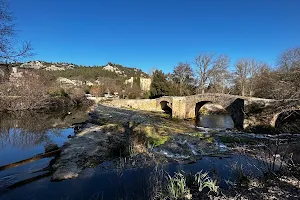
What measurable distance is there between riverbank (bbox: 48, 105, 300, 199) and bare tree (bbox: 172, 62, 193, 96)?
28532 millimetres

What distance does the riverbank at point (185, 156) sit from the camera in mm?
4096

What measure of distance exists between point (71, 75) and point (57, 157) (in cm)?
7255

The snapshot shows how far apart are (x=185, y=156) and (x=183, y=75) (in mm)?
32461

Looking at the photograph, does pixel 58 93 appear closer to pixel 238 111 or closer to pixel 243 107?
pixel 238 111

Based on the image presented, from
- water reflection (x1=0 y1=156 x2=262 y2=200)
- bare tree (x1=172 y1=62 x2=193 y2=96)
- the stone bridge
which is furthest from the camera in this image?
bare tree (x1=172 y1=62 x2=193 y2=96)

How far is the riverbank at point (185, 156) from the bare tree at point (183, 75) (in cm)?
2853

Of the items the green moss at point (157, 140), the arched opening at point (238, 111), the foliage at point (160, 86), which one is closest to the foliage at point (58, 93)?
the foliage at point (160, 86)

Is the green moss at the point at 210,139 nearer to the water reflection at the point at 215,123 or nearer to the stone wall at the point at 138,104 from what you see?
the water reflection at the point at 215,123

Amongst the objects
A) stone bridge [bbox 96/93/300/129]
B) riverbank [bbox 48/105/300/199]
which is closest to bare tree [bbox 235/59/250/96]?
stone bridge [bbox 96/93/300/129]

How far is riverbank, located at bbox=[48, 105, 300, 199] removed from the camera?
4.10 metres

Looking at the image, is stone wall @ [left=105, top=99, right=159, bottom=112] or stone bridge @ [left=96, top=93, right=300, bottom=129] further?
stone wall @ [left=105, top=99, right=159, bottom=112]

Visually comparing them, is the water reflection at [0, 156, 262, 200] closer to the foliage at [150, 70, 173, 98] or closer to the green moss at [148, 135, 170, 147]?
the green moss at [148, 135, 170, 147]

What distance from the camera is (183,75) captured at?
38.3 meters

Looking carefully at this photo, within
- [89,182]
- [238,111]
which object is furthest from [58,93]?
[89,182]
